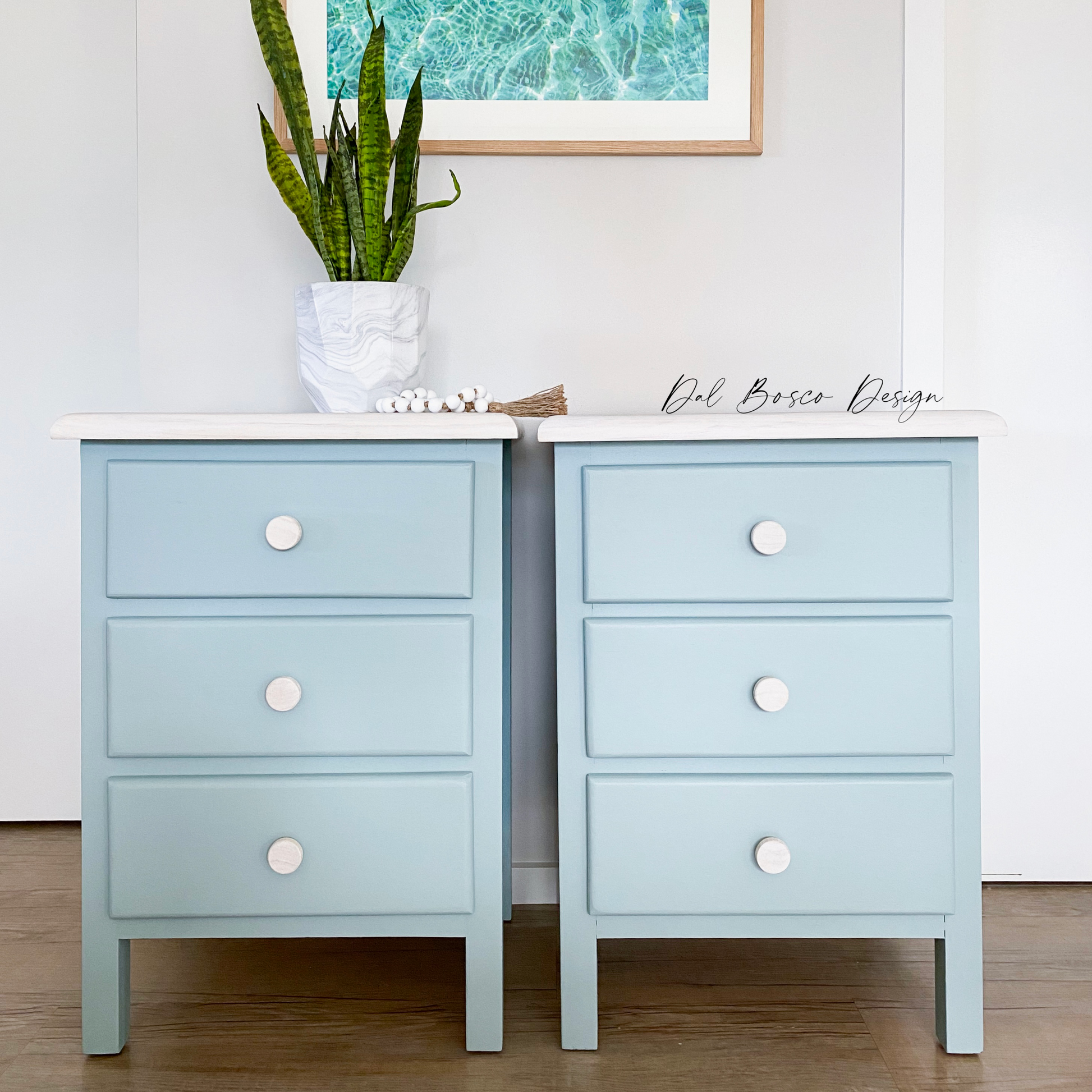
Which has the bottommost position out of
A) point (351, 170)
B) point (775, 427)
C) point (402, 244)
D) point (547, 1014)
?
point (547, 1014)

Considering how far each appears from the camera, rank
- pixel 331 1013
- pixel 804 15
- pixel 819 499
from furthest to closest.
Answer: pixel 804 15 < pixel 331 1013 < pixel 819 499

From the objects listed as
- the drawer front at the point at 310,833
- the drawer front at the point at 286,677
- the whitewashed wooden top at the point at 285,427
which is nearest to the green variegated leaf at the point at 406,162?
the whitewashed wooden top at the point at 285,427

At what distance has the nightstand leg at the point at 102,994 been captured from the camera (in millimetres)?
1099

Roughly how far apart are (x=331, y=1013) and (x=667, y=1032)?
469 millimetres

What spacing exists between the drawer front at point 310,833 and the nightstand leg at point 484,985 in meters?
0.07

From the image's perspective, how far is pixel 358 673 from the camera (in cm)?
108

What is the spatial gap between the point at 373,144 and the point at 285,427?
18.9 inches

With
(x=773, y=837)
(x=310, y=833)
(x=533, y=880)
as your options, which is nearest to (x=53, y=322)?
(x=310, y=833)

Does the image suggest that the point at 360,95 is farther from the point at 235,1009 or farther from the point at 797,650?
the point at 235,1009

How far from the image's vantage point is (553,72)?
1.46 metres

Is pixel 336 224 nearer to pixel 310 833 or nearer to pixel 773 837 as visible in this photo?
pixel 310 833

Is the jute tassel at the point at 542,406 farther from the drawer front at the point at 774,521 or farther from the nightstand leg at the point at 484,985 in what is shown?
the nightstand leg at the point at 484,985

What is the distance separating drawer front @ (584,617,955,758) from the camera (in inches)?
42.4

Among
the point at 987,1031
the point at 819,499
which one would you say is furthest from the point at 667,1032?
the point at 819,499
